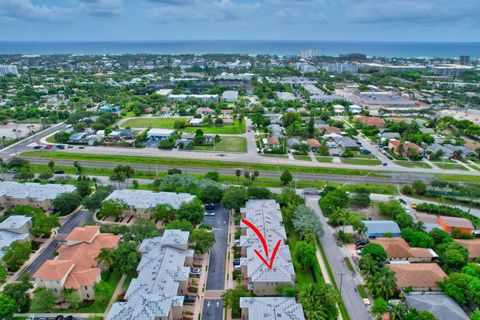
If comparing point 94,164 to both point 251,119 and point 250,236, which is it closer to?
point 250,236

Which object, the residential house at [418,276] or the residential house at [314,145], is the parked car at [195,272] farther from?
the residential house at [314,145]

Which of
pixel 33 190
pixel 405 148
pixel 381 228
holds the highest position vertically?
pixel 405 148

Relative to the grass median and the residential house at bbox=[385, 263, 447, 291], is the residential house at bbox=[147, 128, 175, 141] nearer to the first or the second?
the grass median

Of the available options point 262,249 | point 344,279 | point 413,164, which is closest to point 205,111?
point 413,164

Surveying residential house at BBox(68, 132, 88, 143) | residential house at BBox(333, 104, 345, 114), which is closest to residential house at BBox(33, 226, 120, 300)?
residential house at BBox(68, 132, 88, 143)

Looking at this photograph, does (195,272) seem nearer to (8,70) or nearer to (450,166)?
(450,166)

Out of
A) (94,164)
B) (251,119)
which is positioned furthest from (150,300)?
(251,119)
